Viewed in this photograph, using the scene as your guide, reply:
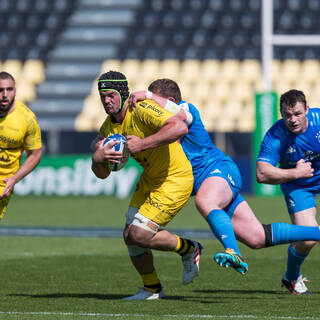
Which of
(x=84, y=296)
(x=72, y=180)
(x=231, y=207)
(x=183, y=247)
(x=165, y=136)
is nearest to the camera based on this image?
(x=165, y=136)

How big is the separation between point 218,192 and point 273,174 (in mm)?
540

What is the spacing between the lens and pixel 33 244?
1179 cm

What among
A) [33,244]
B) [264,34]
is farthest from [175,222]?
[264,34]

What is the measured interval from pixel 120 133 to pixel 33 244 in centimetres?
552

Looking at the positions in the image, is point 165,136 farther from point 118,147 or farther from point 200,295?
point 200,295

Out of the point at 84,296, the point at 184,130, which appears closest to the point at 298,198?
the point at 184,130

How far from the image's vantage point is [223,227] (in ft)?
21.3

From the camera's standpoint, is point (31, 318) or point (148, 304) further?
point (148, 304)

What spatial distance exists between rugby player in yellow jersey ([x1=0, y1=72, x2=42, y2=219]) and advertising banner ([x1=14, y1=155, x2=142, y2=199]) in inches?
497

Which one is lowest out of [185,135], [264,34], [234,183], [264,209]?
[264,209]

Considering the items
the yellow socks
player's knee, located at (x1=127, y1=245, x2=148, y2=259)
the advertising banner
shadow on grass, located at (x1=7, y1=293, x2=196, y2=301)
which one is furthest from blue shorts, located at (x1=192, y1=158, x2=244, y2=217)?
the advertising banner

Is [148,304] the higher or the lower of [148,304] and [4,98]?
the lower

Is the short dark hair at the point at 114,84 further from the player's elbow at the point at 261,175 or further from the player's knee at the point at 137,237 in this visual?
the player's elbow at the point at 261,175

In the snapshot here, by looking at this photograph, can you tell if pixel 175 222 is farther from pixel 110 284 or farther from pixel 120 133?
pixel 120 133
